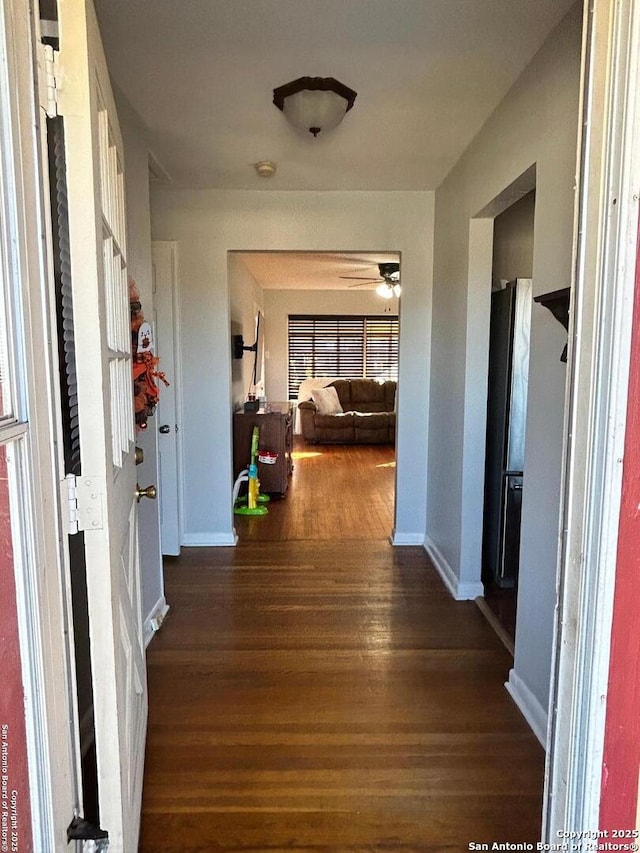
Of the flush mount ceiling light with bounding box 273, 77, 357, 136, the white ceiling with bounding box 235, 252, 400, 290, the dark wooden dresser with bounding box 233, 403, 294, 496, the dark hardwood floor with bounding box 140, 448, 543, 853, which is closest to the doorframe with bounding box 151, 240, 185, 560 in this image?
the dark hardwood floor with bounding box 140, 448, 543, 853

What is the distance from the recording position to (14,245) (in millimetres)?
805

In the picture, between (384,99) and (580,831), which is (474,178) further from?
(580,831)

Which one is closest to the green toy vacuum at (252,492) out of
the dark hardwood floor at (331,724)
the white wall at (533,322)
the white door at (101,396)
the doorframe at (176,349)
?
the doorframe at (176,349)

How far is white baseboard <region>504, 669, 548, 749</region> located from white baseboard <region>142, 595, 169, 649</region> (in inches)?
61.8

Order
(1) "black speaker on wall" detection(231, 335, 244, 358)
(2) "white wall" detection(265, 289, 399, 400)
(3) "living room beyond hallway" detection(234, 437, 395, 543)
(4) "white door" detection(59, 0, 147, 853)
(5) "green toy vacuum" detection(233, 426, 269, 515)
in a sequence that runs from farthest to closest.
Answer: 1. (2) "white wall" detection(265, 289, 399, 400)
2. (1) "black speaker on wall" detection(231, 335, 244, 358)
3. (5) "green toy vacuum" detection(233, 426, 269, 515)
4. (3) "living room beyond hallway" detection(234, 437, 395, 543)
5. (4) "white door" detection(59, 0, 147, 853)

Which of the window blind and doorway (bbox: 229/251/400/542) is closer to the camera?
doorway (bbox: 229/251/400/542)

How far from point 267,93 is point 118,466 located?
1.76m

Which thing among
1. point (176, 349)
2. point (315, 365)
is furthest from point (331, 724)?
point (315, 365)

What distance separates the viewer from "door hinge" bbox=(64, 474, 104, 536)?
3.31ft

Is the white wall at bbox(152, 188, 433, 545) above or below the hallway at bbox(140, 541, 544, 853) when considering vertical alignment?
above

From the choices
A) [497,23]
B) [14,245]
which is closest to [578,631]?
[14,245]

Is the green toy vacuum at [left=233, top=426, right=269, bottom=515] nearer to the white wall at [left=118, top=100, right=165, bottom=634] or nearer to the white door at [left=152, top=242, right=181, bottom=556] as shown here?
the white door at [left=152, top=242, right=181, bottom=556]

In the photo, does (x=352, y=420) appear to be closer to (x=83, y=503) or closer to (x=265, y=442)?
(x=265, y=442)

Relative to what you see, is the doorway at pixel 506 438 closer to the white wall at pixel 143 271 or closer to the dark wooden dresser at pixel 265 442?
the white wall at pixel 143 271
